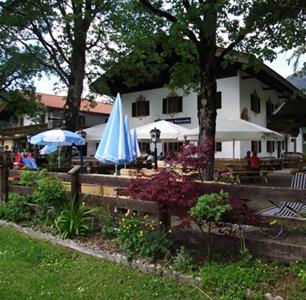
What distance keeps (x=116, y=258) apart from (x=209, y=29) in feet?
23.5

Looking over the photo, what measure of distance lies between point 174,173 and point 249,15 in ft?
24.5

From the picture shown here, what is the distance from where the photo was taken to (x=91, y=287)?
5371mm

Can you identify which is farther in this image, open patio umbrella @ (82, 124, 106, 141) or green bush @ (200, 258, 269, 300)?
open patio umbrella @ (82, 124, 106, 141)

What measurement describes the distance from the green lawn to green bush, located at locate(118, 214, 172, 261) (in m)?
0.28

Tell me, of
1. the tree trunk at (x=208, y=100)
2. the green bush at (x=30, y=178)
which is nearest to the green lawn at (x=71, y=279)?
the green bush at (x=30, y=178)

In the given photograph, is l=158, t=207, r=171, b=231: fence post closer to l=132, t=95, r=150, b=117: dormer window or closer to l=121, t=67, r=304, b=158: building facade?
l=121, t=67, r=304, b=158: building facade

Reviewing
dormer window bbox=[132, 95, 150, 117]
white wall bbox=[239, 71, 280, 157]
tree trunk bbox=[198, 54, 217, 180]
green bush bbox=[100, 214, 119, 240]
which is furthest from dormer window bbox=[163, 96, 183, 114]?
green bush bbox=[100, 214, 119, 240]

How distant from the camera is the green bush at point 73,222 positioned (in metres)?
7.23

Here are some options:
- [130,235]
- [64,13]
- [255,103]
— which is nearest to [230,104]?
[255,103]

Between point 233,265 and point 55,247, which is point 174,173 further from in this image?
point 55,247

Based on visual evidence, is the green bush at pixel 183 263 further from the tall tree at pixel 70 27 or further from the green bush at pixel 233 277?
the tall tree at pixel 70 27

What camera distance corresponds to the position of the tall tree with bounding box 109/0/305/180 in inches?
438

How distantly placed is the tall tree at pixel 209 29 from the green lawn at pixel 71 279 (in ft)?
13.4

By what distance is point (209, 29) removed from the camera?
11461mm
